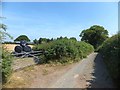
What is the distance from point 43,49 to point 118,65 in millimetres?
10981

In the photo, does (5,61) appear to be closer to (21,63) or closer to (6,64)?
(6,64)

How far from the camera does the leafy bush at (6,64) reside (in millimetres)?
9998

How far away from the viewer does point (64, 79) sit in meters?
12.7

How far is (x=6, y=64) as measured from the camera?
402 inches

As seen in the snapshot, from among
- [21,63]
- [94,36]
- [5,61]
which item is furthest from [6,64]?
[94,36]

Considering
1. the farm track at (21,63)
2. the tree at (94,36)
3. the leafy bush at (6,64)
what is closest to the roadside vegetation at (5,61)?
the leafy bush at (6,64)

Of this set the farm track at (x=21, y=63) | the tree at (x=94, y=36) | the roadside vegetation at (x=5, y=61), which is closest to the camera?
the roadside vegetation at (x=5, y=61)

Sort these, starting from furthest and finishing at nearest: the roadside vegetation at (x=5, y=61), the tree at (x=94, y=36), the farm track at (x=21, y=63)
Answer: the tree at (x=94, y=36)
the farm track at (x=21, y=63)
the roadside vegetation at (x=5, y=61)

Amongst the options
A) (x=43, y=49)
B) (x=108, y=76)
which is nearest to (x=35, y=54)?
(x=43, y=49)

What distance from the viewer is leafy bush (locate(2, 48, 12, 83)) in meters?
10.00

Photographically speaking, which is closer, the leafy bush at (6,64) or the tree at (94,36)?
the leafy bush at (6,64)

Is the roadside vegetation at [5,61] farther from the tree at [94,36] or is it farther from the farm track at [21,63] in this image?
the tree at [94,36]

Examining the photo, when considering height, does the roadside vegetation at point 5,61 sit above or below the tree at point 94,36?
below

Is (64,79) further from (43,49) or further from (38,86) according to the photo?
(43,49)
